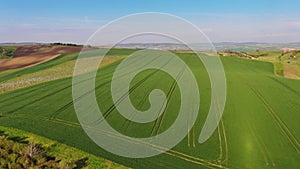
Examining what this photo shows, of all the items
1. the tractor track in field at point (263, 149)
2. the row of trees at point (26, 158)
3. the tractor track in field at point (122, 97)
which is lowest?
the tractor track in field at point (263, 149)

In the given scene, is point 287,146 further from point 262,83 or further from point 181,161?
point 262,83

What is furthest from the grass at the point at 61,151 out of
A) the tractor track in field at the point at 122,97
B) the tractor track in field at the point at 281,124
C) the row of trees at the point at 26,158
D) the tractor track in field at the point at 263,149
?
the tractor track in field at the point at 281,124

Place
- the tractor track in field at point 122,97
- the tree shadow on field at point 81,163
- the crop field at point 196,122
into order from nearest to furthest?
the tree shadow on field at point 81,163
the crop field at point 196,122
the tractor track in field at point 122,97

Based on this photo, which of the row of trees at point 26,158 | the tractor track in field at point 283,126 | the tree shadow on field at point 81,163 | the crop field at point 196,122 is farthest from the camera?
the tractor track in field at point 283,126

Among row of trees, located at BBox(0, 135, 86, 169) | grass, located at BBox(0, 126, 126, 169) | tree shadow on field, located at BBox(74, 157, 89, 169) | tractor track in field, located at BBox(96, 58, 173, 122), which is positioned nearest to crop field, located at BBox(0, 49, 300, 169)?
tractor track in field, located at BBox(96, 58, 173, 122)

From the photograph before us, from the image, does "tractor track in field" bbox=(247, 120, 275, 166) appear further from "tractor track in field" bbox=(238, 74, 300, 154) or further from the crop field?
"tractor track in field" bbox=(238, 74, 300, 154)

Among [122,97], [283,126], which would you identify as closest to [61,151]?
[122,97]

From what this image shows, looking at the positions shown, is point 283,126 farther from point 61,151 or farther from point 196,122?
point 61,151

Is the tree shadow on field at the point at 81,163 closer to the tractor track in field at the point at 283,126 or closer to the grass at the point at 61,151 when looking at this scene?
the grass at the point at 61,151

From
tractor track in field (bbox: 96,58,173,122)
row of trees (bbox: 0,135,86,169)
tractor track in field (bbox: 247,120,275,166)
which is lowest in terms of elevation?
tractor track in field (bbox: 247,120,275,166)
